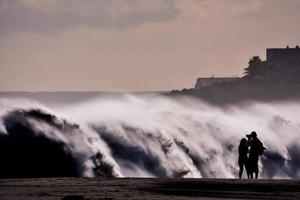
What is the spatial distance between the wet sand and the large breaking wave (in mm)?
8023

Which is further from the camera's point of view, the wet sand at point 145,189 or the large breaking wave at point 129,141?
the large breaking wave at point 129,141

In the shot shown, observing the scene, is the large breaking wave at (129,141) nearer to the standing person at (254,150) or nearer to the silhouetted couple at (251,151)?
the silhouetted couple at (251,151)

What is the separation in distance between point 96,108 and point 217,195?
32437mm

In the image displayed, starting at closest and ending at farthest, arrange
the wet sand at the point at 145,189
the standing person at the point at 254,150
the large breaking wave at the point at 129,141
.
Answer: the wet sand at the point at 145,189 → the standing person at the point at 254,150 → the large breaking wave at the point at 129,141

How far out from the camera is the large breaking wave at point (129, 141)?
41.9m

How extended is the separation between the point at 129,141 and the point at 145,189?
64.4ft

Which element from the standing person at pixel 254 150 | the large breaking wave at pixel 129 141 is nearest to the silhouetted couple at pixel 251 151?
the standing person at pixel 254 150

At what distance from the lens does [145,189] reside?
2978 cm

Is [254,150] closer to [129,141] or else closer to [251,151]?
[251,151]

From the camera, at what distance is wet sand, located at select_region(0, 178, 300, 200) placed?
27.7 meters

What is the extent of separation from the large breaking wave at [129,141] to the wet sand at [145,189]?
8.02 meters

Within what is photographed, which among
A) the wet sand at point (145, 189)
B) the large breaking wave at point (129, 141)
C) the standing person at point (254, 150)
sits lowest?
the wet sand at point (145, 189)

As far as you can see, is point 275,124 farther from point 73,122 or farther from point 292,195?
point 292,195

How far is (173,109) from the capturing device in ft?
229
